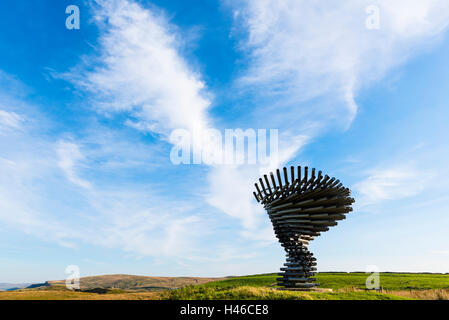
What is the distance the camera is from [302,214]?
17656mm

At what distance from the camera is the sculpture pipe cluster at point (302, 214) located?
1675cm

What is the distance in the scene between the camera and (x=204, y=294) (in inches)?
476

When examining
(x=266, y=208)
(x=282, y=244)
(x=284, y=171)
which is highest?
(x=284, y=171)

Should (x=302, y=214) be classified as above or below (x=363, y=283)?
above

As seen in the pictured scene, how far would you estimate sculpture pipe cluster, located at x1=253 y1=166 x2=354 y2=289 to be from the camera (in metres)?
16.8

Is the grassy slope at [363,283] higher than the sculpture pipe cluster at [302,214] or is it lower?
lower

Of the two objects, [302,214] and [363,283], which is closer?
[302,214]

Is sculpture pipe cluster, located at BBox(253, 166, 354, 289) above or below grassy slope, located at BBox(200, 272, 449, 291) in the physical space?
above

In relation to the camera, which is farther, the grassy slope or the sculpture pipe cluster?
the grassy slope

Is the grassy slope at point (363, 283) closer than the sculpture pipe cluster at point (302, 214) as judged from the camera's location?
No
